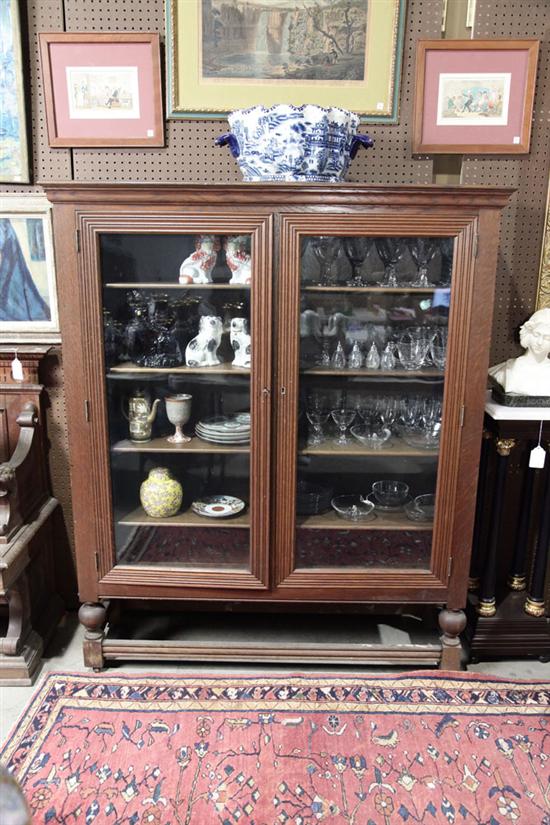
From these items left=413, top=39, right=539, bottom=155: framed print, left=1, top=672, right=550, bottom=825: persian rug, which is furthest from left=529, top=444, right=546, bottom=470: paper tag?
left=413, top=39, right=539, bottom=155: framed print

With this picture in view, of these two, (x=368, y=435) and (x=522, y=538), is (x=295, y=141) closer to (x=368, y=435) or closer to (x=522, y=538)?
(x=368, y=435)

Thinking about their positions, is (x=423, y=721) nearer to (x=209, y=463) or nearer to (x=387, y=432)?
(x=387, y=432)

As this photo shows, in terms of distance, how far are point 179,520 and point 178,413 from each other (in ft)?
1.30

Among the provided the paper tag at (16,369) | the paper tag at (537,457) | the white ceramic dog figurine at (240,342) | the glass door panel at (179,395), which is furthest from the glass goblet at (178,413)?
the paper tag at (537,457)

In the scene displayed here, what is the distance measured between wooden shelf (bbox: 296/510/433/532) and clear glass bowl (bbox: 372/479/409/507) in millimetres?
41

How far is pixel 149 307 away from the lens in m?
2.07

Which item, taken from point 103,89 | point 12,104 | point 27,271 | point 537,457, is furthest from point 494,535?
point 12,104

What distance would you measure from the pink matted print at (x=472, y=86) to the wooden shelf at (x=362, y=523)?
1.41 meters

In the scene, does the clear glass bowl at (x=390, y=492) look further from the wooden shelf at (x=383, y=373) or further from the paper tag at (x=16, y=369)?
the paper tag at (x=16, y=369)

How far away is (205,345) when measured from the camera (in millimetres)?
2094

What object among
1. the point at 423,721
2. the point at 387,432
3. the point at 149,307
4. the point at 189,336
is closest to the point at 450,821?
the point at 423,721

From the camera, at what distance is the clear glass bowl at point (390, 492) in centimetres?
215

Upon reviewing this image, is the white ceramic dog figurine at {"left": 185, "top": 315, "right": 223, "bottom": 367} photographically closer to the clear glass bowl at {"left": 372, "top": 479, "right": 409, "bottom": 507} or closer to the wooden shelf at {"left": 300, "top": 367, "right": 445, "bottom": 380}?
the wooden shelf at {"left": 300, "top": 367, "right": 445, "bottom": 380}

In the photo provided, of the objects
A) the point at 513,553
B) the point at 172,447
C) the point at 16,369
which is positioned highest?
the point at 16,369
